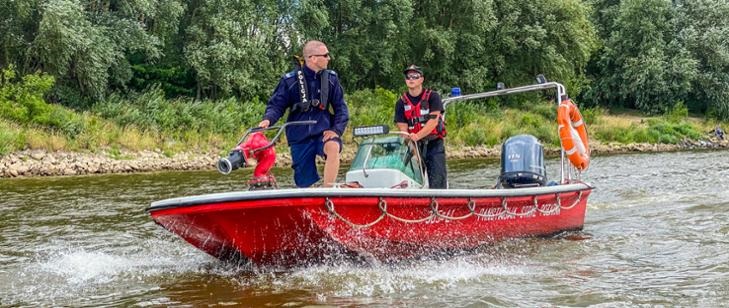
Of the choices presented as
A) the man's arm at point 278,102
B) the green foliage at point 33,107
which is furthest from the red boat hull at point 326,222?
the green foliage at point 33,107

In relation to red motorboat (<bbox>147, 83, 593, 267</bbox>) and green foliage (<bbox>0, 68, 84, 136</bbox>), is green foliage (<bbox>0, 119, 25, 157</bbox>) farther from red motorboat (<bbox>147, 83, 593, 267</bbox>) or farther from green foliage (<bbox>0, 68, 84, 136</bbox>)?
red motorboat (<bbox>147, 83, 593, 267</bbox>)

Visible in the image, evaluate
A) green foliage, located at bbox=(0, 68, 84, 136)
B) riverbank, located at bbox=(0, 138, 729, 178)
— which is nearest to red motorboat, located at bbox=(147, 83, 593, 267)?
riverbank, located at bbox=(0, 138, 729, 178)

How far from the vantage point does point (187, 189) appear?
1597 cm

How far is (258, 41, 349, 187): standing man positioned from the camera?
726cm

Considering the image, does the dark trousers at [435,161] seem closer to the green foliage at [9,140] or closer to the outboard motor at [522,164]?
the outboard motor at [522,164]

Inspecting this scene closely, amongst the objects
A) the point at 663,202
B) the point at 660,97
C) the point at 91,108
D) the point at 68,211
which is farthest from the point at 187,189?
the point at 660,97

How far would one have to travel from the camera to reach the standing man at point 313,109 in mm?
7258

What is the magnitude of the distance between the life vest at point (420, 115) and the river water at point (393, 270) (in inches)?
Answer: 57.4

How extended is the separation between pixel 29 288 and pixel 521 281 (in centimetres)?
424

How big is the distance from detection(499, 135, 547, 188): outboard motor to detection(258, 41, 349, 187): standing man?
9.55 feet

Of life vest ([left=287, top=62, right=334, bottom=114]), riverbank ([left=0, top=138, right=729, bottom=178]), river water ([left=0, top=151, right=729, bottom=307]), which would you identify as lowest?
riverbank ([left=0, top=138, right=729, bottom=178])

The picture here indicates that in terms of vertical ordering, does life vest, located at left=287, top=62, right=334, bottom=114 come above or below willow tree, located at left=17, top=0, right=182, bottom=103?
below

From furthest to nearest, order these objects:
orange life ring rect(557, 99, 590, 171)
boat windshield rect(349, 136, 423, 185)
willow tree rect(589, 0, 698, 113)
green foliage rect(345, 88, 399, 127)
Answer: willow tree rect(589, 0, 698, 113)
green foliage rect(345, 88, 399, 127)
orange life ring rect(557, 99, 590, 171)
boat windshield rect(349, 136, 423, 185)

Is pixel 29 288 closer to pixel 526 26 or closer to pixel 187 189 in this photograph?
pixel 187 189
